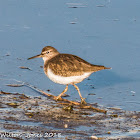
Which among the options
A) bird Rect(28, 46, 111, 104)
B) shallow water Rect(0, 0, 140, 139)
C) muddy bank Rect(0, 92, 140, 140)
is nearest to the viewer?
muddy bank Rect(0, 92, 140, 140)

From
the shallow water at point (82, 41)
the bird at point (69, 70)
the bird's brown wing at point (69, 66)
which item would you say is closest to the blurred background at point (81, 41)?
the shallow water at point (82, 41)

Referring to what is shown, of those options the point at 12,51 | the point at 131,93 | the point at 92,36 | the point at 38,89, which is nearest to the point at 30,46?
the point at 12,51

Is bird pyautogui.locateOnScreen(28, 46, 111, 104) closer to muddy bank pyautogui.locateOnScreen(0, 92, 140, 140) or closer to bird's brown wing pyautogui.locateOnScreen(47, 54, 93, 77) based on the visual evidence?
bird's brown wing pyautogui.locateOnScreen(47, 54, 93, 77)

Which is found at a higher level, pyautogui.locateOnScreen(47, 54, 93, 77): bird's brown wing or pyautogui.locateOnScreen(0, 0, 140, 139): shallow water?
pyautogui.locateOnScreen(0, 0, 140, 139): shallow water

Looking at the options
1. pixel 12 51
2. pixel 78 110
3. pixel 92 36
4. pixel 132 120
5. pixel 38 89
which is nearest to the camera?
pixel 132 120

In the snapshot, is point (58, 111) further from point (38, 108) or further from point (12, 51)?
point (12, 51)

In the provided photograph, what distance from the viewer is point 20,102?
7.30 meters

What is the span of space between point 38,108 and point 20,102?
1.35 ft

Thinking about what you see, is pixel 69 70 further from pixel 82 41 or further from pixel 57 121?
pixel 82 41

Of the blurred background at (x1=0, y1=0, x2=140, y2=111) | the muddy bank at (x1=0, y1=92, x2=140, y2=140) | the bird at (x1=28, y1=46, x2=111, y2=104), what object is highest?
the blurred background at (x1=0, y1=0, x2=140, y2=111)

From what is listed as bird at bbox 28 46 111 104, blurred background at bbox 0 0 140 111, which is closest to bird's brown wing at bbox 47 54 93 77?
bird at bbox 28 46 111 104

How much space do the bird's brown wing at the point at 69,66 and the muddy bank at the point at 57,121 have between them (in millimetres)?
637

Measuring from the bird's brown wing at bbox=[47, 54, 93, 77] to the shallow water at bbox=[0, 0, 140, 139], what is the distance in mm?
543

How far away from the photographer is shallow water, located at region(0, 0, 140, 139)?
862 centimetres
